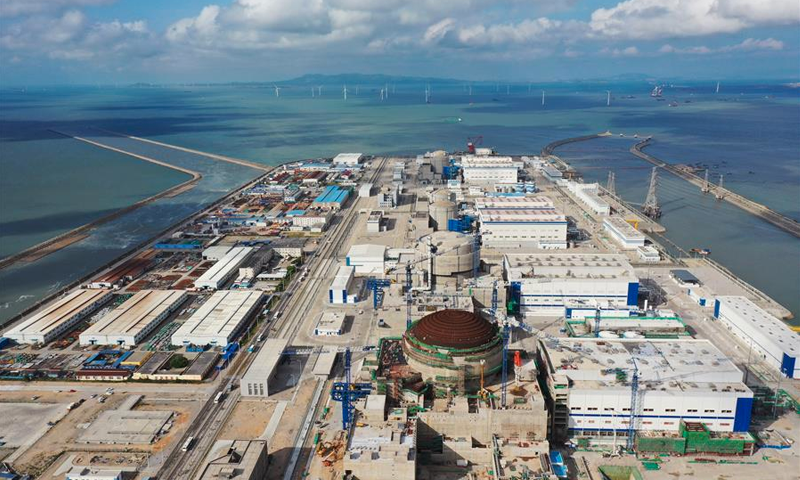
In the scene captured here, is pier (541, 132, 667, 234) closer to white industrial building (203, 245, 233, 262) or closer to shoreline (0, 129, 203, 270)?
white industrial building (203, 245, 233, 262)

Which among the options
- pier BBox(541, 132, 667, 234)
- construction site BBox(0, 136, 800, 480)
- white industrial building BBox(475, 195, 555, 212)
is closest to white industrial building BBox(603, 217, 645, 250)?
construction site BBox(0, 136, 800, 480)

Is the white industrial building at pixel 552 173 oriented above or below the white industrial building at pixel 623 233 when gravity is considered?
above

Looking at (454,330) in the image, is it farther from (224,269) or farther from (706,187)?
(706,187)

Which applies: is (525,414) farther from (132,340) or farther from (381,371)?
(132,340)

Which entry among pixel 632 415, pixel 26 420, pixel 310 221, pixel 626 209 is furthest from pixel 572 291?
pixel 26 420

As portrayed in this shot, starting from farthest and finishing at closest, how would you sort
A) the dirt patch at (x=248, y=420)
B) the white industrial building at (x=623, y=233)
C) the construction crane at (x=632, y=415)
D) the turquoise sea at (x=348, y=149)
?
the turquoise sea at (x=348, y=149) < the white industrial building at (x=623, y=233) < the dirt patch at (x=248, y=420) < the construction crane at (x=632, y=415)

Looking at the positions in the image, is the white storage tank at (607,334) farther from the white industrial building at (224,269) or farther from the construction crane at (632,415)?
the white industrial building at (224,269)

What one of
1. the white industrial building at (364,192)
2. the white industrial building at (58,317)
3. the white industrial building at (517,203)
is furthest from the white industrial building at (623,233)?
the white industrial building at (58,317)
